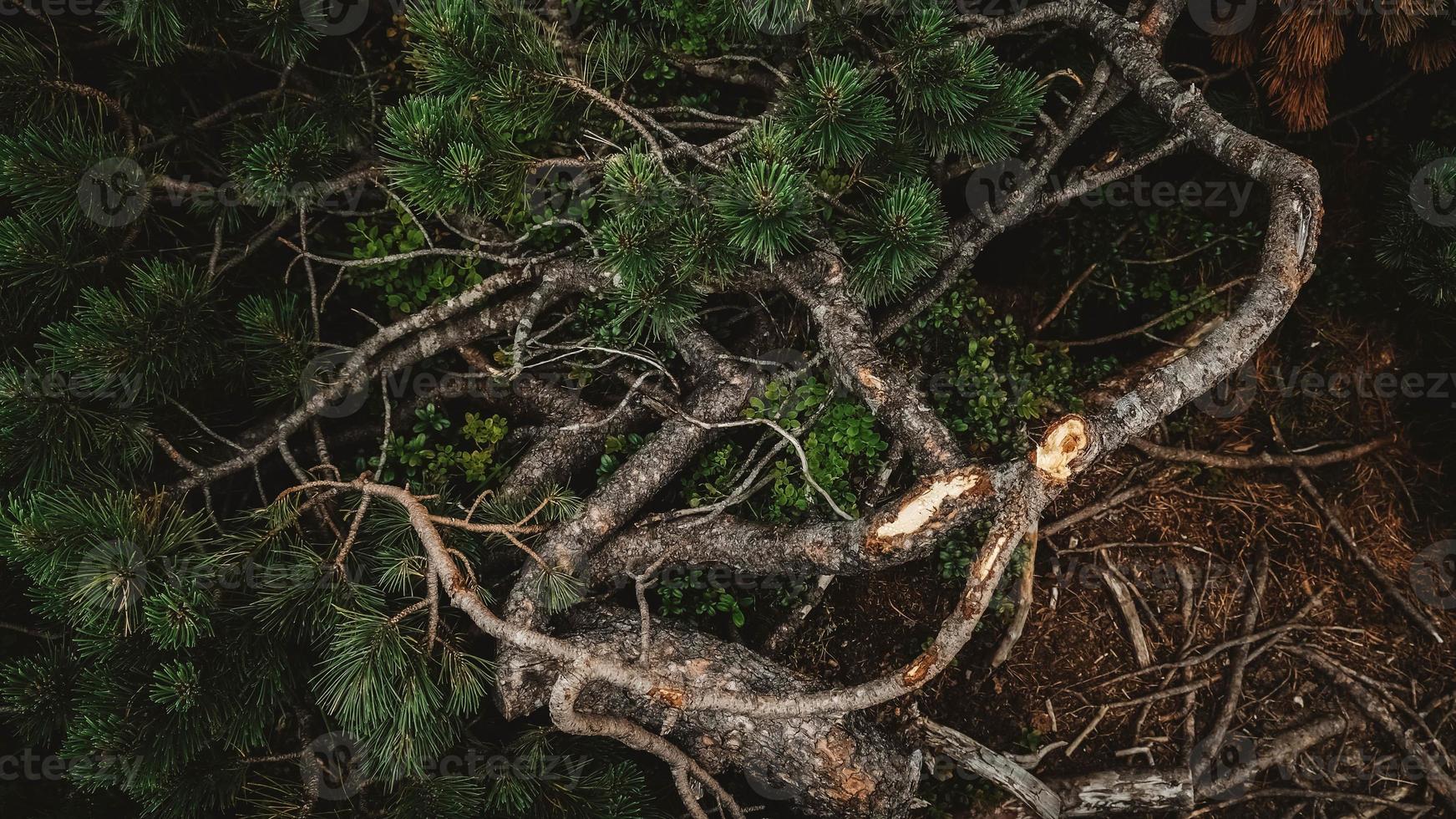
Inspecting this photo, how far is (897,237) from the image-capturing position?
110 inches

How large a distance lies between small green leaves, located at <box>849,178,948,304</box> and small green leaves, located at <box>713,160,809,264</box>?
33 centimetres

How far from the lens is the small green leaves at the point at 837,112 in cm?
250

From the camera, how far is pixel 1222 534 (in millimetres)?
4039

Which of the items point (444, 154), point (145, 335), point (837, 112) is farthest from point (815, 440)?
point (145, 335)

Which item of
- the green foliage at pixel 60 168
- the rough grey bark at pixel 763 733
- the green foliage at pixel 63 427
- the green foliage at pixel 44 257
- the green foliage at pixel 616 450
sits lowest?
the rough grey bark at pixel 763 733

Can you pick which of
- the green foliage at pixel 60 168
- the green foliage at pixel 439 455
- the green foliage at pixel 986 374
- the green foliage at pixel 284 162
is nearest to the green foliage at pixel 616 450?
the green foliage at pixel 439 455

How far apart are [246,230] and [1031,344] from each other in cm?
376

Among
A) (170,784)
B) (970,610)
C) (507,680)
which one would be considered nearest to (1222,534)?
(970,610)

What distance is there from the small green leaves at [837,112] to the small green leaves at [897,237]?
22 centimetres

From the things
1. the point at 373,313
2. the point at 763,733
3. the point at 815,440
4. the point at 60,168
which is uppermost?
the point at 60,168

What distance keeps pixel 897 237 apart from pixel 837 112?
51 cm

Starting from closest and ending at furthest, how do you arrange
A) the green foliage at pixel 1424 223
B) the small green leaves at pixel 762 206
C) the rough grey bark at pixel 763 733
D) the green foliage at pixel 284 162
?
the small green leaves at pixel 762 206 < the green foliage at pixel 284 162 < the rough grey bark at pixel 763 733 < the green foliage at pixel 1424 223

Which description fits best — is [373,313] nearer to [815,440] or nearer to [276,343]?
[276,343]

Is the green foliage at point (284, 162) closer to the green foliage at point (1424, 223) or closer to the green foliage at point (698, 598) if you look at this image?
the green foliage at point (698, 598)
